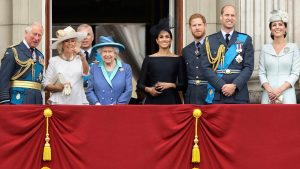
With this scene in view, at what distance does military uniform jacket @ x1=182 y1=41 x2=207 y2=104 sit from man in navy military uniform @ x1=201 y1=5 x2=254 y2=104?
10.2 inches

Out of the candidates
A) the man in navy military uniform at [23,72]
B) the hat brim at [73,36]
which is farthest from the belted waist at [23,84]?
the hat brim at [73,36]

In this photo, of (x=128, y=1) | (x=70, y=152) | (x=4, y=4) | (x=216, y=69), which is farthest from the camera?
(x=128, y=1)

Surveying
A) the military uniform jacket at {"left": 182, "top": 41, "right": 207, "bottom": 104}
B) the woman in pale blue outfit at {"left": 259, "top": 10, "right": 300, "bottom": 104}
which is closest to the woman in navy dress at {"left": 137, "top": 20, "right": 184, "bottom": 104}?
the military uniform jacket at {"left": 182, "top": 41, "right": 207, "bottom": 104}

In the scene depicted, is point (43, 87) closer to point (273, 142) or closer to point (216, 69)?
point (216, 69)

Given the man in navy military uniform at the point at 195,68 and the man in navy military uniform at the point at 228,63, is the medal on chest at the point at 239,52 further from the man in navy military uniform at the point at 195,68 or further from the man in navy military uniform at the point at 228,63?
the man in navy military uniform at the point at 195,68

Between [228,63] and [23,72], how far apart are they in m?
2.46

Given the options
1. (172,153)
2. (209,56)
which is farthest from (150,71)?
(172,153)

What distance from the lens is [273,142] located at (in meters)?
10.4

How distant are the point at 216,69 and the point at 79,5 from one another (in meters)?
7.05

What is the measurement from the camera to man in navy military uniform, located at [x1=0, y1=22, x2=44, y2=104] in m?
11.1

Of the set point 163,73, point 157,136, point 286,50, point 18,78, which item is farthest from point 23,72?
point 286,50

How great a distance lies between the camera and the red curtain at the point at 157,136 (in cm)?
1035

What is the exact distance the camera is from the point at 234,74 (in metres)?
11.1

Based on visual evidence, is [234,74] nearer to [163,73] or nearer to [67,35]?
[163,73]
